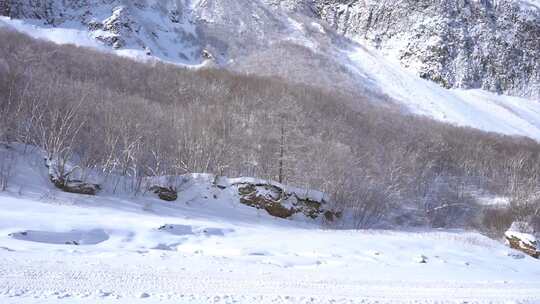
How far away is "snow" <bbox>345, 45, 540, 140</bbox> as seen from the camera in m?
59.4

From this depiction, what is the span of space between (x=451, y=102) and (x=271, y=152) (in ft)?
147

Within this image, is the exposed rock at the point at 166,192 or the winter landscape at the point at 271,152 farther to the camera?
the exposed rock at the point at 166,192

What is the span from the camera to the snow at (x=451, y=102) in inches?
2338

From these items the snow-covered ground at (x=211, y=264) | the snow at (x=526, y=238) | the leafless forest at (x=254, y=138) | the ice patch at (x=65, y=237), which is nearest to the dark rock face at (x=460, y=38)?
the leafless forest at (x=254, y=138)

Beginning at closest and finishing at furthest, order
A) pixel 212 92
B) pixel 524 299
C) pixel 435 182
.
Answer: pixel 524 299
pixel 435 182
pixel 212 92

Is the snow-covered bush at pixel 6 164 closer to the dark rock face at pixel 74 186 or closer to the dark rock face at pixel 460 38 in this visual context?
the dark rock face at pixel 74 186

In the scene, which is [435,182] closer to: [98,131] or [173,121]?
[173,121]

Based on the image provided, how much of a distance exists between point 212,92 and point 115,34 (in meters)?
26.5

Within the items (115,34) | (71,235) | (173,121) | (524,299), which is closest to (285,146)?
(173,121)

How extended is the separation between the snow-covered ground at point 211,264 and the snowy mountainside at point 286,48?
48432 mm

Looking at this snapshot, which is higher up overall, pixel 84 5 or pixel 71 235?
→ pixel 84 5

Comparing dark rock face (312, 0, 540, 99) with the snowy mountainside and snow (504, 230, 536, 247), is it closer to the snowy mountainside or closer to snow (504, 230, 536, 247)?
the snowy mountainside

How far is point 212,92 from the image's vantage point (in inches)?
1837

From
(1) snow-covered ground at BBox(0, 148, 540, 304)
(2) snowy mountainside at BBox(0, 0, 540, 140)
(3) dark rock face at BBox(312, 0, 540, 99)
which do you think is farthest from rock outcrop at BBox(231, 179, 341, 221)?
(3) dark rock face at BBox(312, 0, 540, 99)
